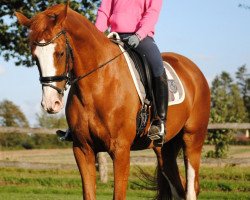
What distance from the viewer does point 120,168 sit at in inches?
226

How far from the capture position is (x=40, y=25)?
17.1ft

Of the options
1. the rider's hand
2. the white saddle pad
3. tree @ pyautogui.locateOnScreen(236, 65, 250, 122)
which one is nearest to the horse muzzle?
the white saddle pad

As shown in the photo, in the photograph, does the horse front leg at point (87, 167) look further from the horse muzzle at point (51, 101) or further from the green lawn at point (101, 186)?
the green lawn at point (101, 186)

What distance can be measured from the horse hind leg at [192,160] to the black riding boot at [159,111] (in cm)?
120

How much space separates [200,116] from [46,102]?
326 centimetres

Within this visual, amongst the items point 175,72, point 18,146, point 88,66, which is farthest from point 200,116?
point 18,146

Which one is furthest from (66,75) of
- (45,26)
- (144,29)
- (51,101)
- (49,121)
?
(49,121)

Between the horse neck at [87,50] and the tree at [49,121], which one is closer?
the horse neck at [87,50]

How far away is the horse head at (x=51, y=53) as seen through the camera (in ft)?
16.7

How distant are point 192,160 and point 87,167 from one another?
2.18 m

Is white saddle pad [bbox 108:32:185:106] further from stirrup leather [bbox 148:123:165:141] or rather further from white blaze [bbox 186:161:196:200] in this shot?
white blaze [bbox 186:161:196:200]

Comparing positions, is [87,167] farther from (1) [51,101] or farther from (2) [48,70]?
(2) [48,70]

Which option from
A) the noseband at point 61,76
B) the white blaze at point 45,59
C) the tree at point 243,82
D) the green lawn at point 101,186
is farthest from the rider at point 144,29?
the tree at point 243,82

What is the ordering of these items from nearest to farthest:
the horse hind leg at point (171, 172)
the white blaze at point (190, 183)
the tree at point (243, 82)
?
the white blaze at point (190, 183) → the horse hind leg at point (171, 172) → the tree at point (243, 82)
